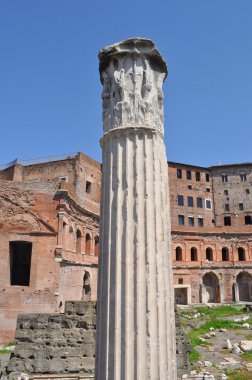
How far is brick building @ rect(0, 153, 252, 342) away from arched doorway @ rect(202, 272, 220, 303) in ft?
0.32

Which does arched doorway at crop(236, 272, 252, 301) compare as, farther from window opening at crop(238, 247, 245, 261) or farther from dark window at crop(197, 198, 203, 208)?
dark window at crop(197, 198, 203, 208)

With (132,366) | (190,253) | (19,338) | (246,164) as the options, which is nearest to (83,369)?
A: (19,338)

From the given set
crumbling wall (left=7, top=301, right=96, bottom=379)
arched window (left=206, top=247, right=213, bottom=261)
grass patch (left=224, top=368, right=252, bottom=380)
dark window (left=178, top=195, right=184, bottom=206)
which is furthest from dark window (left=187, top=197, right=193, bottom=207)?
crumbling wall (left=7, top=301, right=96, bottom=379)

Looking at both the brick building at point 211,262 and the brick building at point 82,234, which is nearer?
the brick building at point 82,234

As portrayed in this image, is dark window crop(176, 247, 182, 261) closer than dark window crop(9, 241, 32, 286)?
No

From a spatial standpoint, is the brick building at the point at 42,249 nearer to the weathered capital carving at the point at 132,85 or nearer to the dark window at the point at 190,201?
the weathered capital carving at the point at 132,85

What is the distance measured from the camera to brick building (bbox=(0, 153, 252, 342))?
18688 mm

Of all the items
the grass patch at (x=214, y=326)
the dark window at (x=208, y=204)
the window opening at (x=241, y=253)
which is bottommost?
the grass patch at (x=214, y=326)

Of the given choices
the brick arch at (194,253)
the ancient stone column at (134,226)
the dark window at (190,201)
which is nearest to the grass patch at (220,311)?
the brick arch at (194,253)

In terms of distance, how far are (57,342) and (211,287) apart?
28.9m

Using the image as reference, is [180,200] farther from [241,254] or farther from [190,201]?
[241,254]

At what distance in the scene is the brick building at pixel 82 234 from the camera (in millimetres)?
18688

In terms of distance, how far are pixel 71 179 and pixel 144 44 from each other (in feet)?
86.3

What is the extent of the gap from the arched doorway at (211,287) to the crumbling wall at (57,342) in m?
27.3
